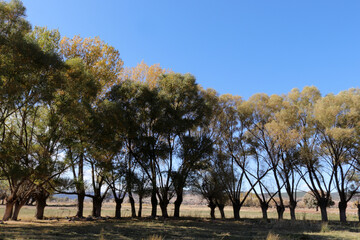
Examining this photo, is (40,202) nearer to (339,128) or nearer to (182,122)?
(182,122)

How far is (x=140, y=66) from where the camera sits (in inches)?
1267

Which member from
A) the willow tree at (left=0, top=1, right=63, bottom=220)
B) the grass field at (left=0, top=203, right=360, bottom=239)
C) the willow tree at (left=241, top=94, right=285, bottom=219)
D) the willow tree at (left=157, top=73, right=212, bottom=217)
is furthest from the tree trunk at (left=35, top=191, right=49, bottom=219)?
the willow tree at (left=241, top=94, right=285, bottom=219)

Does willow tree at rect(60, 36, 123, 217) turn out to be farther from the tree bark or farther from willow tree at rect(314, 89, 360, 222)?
willow tree at rect(314, 89, 360, 222)

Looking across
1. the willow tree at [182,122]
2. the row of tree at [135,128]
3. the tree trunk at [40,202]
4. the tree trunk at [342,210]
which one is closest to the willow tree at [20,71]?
the row of tree at [135,128]

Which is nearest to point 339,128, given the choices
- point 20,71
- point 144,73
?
point 144,73

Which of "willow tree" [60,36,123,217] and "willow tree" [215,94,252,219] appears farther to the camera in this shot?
"willow tree" [215,94,252,219]

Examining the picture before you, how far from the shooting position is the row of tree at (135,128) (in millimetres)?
18344

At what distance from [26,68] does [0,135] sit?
301 inches

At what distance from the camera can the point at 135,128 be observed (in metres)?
27.3

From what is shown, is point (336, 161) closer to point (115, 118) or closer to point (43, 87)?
point (115, 118)

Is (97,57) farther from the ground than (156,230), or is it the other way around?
(97,57)

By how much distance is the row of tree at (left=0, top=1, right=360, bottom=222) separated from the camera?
A: 1834 cm

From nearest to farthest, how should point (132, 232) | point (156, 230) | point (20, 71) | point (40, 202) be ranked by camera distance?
point (132, 232), point (20, 71), point (156, 230), point (40, 202)

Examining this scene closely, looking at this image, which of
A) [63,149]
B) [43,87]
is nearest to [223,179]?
[63,149]
